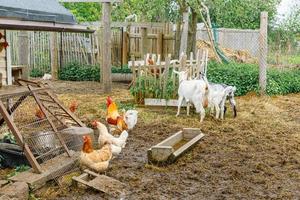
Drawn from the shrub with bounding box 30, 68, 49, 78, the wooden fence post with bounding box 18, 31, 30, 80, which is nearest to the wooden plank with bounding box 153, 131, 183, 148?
the wooden fence post with bounding box 18, 31, 30, 80

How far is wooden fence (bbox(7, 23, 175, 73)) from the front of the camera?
17.5m

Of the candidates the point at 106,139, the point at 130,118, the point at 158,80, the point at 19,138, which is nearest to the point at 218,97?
the point at 158,80

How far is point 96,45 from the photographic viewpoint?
18.7 meters

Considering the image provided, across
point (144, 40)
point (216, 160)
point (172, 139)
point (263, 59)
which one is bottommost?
point (216, 160)

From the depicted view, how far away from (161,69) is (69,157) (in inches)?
217

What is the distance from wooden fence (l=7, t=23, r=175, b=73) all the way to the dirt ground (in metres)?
6.13

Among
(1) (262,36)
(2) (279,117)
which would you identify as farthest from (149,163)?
(1) (262,36)

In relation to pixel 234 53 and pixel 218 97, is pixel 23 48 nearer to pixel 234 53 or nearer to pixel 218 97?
pixel 234 53

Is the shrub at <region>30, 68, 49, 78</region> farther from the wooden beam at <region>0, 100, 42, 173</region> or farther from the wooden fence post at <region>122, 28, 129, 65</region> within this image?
the wooden beam at <region>0, 100, 42, 173</region>

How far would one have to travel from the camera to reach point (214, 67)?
15000 millimetres

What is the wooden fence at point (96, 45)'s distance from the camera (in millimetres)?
17469

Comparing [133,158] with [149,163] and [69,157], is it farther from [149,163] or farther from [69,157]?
[69,157]

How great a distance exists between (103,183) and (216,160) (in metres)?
2.08

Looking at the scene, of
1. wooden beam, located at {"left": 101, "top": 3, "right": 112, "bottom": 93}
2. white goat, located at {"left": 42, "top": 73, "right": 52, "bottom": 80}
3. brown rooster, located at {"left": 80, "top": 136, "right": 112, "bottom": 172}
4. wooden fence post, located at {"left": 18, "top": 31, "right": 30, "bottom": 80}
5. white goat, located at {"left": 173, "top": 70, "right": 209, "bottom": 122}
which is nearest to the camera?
brown rooster, located at {"left": 80, "top": 136, "right": 112, "bottom": 172}
